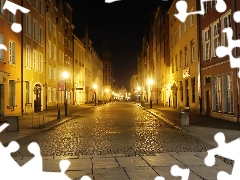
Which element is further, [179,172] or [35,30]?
[35,30]

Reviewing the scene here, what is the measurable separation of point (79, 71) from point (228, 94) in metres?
45.1

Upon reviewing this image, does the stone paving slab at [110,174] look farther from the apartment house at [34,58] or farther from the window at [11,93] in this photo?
the apartment house at [34,58]

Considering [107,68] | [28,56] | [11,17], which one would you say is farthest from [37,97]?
[107,68]

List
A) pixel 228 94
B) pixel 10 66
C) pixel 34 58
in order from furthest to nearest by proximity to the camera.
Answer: pixel 34 58
pixel 10 66
pixel 228 94

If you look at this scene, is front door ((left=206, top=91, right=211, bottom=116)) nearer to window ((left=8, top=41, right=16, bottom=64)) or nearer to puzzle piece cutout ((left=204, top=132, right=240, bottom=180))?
puzzle piece cutout ((left=204, top=132, right=240, bottom=180))

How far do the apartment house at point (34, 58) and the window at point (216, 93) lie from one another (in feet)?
52.4

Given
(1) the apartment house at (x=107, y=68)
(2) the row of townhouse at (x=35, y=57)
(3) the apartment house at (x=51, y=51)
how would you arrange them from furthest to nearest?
1. (1) the apartment house at (x=107, y=68)
2. (3) the apartment house at (x=51, y=51)
3. (2) the row of townhouse at (x=35, y=57)

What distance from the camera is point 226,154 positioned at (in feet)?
30.2

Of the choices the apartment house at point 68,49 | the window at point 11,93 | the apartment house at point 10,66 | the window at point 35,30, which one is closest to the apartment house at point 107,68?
the apartment house at point 68,49

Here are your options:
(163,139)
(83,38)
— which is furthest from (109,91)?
(163,139)

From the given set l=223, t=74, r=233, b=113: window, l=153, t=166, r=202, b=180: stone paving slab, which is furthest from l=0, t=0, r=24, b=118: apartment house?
l=153, t=166, r=202, b=180: stone paving slab

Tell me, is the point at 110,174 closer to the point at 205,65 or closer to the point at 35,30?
the point at 205,65

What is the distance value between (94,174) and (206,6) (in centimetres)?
2045

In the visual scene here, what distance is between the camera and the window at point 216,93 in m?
21.8
